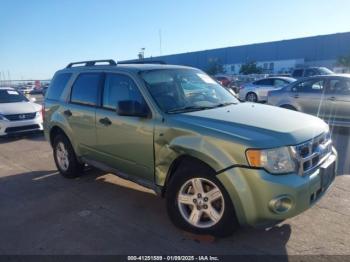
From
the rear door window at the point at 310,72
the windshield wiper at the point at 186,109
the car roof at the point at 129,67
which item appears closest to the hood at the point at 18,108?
the car roof at the point at 129,67

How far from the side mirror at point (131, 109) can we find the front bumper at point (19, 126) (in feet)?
22.4

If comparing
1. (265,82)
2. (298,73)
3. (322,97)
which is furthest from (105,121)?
(298,73)

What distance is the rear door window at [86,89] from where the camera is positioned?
A: 4835mm

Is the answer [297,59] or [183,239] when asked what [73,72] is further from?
[297,59]

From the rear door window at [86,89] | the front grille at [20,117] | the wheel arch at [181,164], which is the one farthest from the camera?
the front grille at [20,117]

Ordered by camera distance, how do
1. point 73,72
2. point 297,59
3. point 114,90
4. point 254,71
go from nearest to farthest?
point 114,90, point 73,72, point 254,71, point 297,59

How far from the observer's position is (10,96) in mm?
10648

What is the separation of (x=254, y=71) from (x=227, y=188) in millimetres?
53459

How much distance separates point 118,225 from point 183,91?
1827 mm

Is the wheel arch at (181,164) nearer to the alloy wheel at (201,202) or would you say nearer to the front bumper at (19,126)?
the alloy wheel at (201,202)

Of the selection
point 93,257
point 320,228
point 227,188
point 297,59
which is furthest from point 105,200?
A: point 297,59

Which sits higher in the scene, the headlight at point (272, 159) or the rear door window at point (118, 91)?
the rear door window at point (118, 91)

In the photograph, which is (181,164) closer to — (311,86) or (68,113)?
(68,113)

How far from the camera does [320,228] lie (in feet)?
12.2
